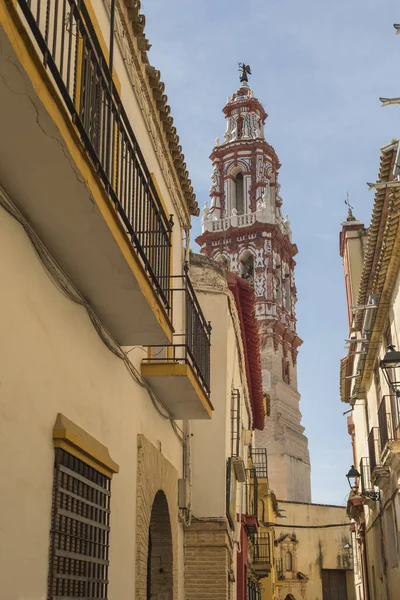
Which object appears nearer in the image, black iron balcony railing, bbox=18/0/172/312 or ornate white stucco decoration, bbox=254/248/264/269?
black iron balcony railing, bbox=18/0/172/312

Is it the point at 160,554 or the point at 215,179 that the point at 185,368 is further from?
the point at 215,179

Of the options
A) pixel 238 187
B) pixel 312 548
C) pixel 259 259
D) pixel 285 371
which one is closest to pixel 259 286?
pixel 259 259

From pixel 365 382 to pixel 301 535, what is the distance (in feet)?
75.2

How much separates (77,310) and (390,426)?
30.0 feet

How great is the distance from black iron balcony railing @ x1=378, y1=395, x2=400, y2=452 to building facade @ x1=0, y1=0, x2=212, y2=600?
18.9 ft

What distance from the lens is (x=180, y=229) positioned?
9.90m

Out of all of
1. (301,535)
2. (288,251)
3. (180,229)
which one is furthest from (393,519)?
(288,251)

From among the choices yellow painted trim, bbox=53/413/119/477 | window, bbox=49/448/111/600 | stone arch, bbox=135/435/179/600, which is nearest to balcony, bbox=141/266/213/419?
stone arch, bbox=135/435/179/600

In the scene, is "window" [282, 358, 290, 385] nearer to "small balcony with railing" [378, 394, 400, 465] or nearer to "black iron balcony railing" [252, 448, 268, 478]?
"black iron balcony railing" [252, 448, 268, 478]

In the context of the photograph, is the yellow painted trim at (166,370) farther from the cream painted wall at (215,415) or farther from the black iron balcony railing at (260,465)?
the black iron balcony railing at (260,465)

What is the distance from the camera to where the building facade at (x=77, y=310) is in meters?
3.90

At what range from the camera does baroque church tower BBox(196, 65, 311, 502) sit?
46.5 metres

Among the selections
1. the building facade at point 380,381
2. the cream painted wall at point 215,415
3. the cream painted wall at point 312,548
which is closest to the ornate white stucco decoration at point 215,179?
the cream painted wall at point 312,548

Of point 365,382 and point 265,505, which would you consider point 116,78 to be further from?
point 265,505
